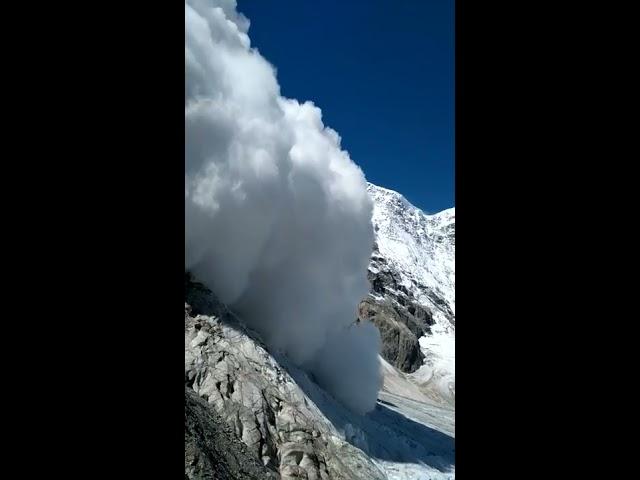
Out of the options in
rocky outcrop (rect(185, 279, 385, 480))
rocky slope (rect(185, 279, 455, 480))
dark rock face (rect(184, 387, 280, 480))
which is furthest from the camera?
rocky slope (rect(185, 279, 455, 480))

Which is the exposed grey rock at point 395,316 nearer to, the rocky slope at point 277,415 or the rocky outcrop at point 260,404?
the rocky slope at point 277,415

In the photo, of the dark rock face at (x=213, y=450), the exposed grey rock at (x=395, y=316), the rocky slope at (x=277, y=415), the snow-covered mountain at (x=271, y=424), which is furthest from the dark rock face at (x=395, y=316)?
the dark rock face at (x=213, y=450)

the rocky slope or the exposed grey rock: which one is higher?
the exposed grey rock

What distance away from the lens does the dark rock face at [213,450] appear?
52.3 feet

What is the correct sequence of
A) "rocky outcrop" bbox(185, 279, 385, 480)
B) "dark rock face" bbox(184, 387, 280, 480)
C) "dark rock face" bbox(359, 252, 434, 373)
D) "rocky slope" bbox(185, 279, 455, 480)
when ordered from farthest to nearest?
1. "dark rock face" bbox(359, 252, 434, 373)
2. "rocky slope" bbox(185, 279, 455, 480)
3. "rocky outcrop" bbox(185, 279, 385, 480)
4. "dark rock face" bbox(184, 387, 280, 480)

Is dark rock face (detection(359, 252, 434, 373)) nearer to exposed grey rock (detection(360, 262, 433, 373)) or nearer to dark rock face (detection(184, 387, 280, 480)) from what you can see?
exposed grey rock (detection(360, 262, 433, 373))

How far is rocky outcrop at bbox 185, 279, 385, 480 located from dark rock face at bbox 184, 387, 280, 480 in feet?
3.99

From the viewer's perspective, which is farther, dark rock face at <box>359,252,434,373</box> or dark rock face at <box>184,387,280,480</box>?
dark rock face at <box>359,252,434,373</box>

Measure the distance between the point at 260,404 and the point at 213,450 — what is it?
20.9 feet

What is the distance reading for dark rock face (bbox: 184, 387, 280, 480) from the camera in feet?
52.3

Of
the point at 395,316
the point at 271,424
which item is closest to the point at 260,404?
the point at 271,424

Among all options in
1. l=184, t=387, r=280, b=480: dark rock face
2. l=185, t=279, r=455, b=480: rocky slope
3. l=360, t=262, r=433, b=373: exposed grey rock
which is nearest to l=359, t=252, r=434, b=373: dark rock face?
l=360, t=262, r=433, b=373: exposed grey rock
